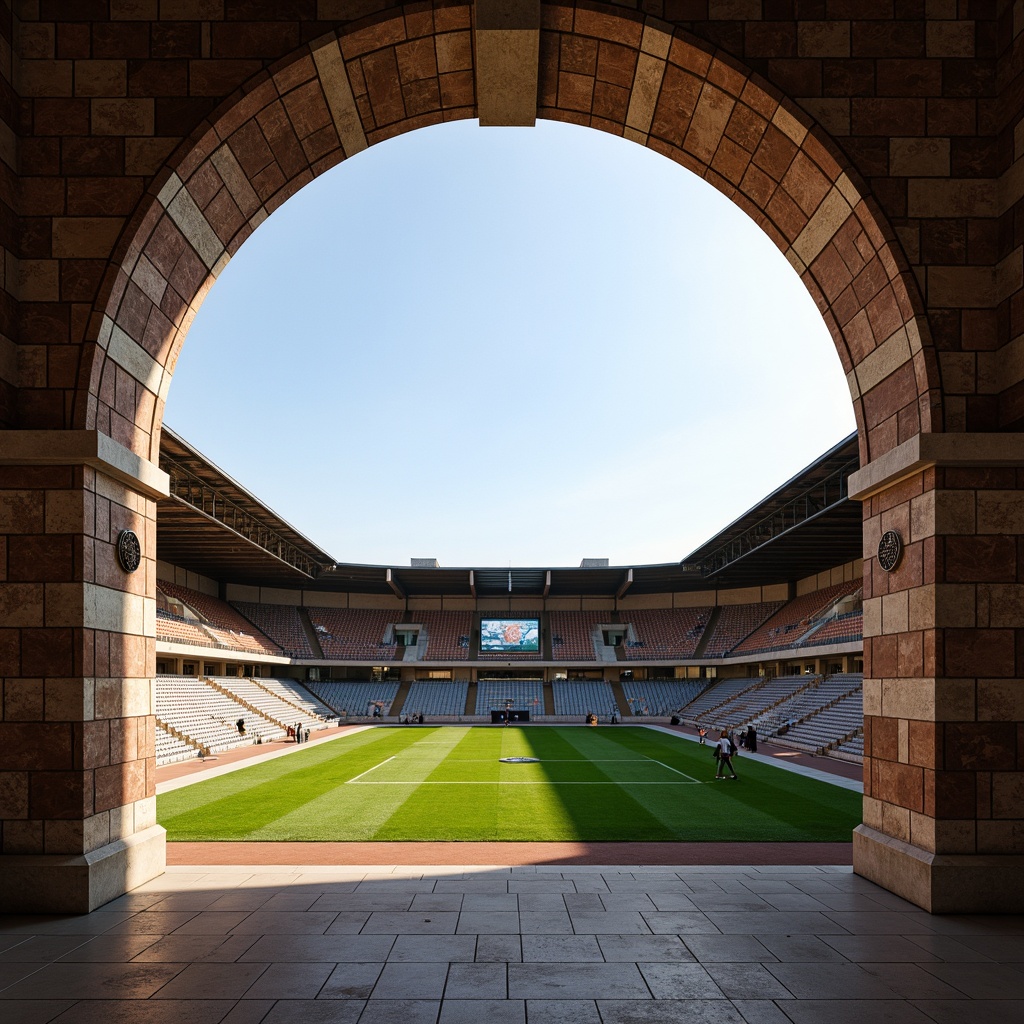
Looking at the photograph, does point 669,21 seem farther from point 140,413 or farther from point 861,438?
point 140,413

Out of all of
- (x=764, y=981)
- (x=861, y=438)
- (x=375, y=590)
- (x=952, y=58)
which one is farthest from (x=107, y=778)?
(x=375, y=590)

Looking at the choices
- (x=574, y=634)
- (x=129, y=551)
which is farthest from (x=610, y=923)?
(x=574, y=634)

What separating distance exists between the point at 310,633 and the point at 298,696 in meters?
7.76

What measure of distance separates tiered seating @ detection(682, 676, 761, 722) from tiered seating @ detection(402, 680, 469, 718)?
15.2 m

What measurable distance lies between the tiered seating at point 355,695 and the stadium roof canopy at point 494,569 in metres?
7.20

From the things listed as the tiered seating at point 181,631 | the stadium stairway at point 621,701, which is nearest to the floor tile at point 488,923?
the tiered seating at point 181,631

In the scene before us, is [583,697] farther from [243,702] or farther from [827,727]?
[827,727]

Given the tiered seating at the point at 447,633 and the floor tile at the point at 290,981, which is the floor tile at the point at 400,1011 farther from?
the tiered seating at the point at 447,633

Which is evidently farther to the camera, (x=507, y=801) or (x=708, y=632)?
(x=708, y=632)

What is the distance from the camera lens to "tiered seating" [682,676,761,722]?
1939 inches

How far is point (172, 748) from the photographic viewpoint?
96.0ft

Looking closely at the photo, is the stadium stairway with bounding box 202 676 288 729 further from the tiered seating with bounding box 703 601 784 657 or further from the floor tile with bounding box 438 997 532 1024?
the floor tile with bounding box 438 997 532 1024

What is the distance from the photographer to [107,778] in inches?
359

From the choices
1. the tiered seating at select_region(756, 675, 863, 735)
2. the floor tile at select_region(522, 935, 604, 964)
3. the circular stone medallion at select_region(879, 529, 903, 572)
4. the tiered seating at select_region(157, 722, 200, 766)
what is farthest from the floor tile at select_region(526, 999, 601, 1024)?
the tiered seating at select_region(756, 675, 863, 735)
